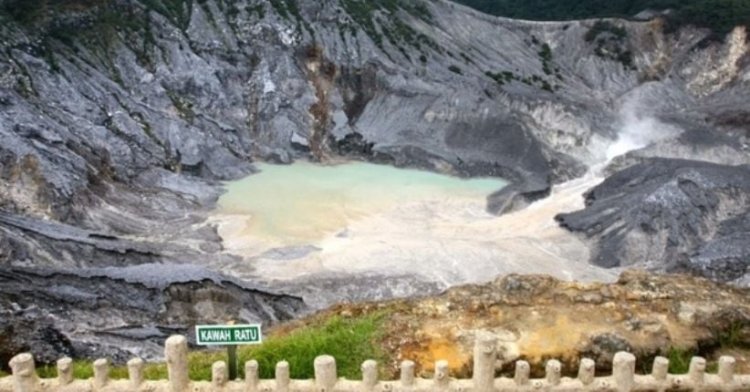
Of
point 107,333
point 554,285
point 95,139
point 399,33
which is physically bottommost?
point 107,333

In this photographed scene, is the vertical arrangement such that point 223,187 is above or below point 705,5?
below

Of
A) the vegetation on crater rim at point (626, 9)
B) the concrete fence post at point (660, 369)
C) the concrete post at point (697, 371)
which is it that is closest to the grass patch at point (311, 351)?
the concrete fence post at point (660, 369)

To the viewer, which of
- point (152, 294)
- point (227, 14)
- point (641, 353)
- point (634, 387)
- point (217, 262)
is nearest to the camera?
point (634, 387)

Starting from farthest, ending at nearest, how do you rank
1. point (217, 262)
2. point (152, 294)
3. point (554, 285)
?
point (217, 262) < point (152, 294) < point (554, 285)

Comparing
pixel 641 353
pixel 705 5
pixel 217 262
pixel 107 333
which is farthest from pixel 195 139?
pixel 705 5

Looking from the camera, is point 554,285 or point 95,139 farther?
point 95,139

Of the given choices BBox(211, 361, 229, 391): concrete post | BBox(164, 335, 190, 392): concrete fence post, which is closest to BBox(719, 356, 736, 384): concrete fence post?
BBox(211, 361, 229, 391): concrete post

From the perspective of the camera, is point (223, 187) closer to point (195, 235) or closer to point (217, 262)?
point (195, 235)

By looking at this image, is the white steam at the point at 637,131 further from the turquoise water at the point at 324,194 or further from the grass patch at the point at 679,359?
the grass patch at the point at 679,359
